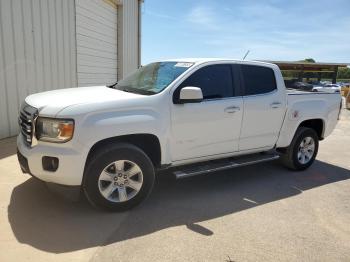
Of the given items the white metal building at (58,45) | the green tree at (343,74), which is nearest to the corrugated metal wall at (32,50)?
the white metal building at (58,45)

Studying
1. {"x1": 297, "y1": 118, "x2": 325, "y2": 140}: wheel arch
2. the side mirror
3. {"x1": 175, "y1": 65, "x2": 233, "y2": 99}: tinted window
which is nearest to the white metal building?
{"x1": 175, "y1": 65, "x2": 233, "y2": 99}: tinted window

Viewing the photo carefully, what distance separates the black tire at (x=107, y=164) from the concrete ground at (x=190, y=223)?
0.13 meters

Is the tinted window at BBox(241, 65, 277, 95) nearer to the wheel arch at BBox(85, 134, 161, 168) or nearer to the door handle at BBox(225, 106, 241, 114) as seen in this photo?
the door handle at BBox(225, 106, 241, 114)

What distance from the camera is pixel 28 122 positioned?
3895 mm

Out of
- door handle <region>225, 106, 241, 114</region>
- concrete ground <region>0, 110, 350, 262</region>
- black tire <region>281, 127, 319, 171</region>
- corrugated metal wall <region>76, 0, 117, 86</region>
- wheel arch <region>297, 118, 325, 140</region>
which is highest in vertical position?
corrugated metal wall <region>76, 0, 117, 86</region>

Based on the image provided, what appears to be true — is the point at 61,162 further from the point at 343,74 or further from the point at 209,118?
the point at 343,74

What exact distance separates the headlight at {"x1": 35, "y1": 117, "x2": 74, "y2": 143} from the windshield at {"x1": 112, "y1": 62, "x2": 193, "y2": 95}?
3.79ft

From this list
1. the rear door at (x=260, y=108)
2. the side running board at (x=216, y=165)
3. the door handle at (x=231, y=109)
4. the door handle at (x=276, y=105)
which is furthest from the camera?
the door handle at (x=276, y=105)

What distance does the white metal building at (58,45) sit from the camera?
23.7 feet

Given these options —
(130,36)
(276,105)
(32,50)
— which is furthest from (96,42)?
(276,105)

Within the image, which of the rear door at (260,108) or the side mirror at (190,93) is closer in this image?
the side mirror at (190,93)

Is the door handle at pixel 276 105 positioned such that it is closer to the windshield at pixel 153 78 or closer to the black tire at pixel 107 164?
the windshield at pixel 153 78

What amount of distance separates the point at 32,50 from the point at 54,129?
503 centimetres

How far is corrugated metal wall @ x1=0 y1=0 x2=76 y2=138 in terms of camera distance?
23.4 ft
